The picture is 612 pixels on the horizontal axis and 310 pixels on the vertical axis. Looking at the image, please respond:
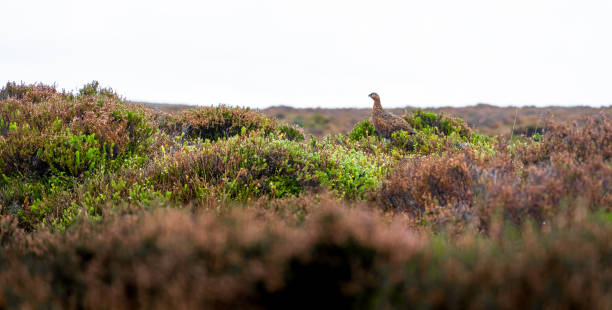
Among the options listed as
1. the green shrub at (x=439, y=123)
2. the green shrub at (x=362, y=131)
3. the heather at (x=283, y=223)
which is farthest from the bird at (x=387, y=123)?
the heather at (x=283, y=223)

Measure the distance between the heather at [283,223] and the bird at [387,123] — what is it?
1593 millimetres

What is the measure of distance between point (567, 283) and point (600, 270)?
1.20 feet

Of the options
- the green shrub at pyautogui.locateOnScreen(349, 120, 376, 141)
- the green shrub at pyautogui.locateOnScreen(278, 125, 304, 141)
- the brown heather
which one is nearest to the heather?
the brown heather

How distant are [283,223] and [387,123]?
7690mm

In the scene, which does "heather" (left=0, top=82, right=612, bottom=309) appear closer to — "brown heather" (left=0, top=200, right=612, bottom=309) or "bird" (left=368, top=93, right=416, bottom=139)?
"brown heather" (left=0, top=200, right=612, bottom=309)

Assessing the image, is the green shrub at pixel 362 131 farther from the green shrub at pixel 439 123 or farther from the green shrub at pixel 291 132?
the green shrub at pixel 291 132

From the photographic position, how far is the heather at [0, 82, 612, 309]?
1885 mm

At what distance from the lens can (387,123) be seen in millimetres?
10078

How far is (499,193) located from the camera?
3.84 m

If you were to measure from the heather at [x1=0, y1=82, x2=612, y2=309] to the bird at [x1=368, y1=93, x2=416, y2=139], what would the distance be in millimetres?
1593

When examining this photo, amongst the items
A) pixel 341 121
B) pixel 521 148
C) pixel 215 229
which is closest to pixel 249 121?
pixel 521 148

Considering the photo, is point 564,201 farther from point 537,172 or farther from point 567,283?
point 567,283

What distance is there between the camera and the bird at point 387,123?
993 cm

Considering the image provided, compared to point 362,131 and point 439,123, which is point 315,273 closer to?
point 362,131
